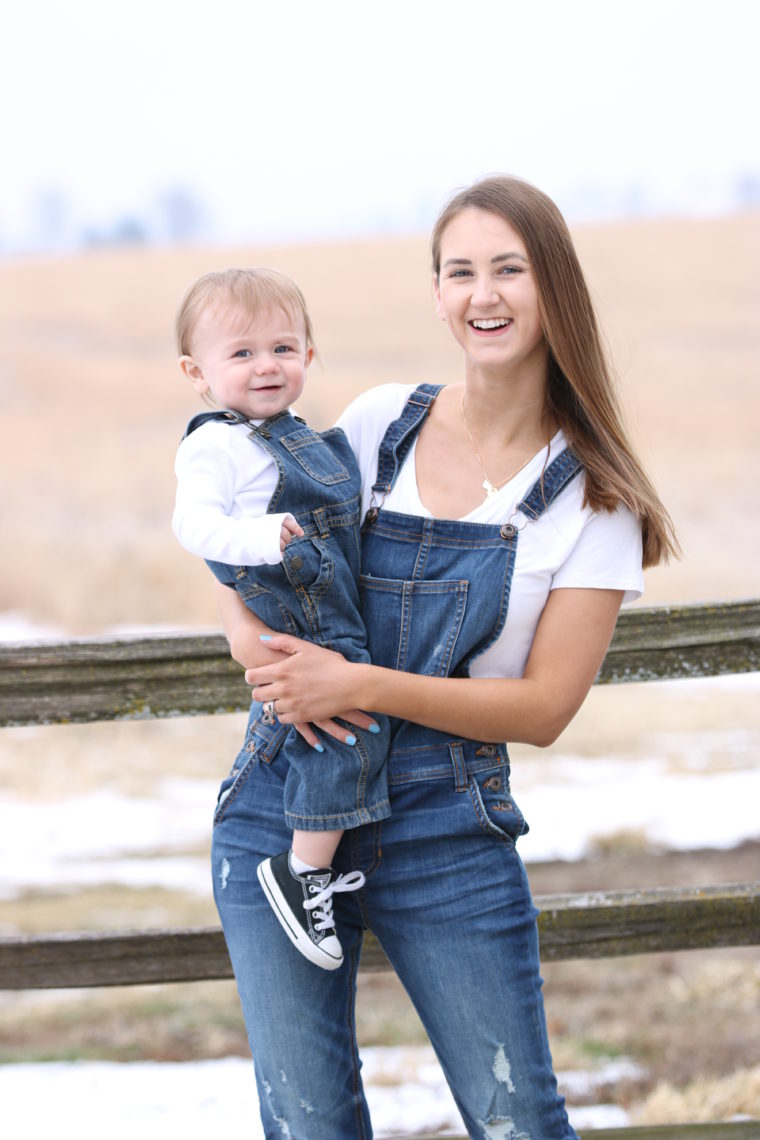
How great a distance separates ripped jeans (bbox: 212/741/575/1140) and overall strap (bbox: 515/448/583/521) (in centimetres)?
40

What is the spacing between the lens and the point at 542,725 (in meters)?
1.77

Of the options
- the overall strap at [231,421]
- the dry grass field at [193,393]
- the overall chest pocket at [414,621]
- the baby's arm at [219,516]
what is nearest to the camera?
the baby's arm at [219,516]

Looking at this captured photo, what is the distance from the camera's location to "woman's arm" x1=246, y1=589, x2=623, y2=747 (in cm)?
170

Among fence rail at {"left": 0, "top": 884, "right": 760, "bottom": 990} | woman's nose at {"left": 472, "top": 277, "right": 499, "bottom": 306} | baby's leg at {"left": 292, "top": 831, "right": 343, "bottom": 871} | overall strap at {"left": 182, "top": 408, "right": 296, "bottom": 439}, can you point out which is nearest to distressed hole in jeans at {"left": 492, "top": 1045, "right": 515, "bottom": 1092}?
baby's leg at {"left": 292, "top": 831, "right": 343, "bottom": 871}

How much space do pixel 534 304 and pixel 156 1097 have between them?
2.31 metres

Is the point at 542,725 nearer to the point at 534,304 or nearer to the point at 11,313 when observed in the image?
the point at 534,304

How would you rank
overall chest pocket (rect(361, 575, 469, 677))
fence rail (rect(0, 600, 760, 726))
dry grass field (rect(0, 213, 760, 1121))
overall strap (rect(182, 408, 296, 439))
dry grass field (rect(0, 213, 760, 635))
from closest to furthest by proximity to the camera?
overall chest pocket (rect(361, 575, 469, 677)), overall strap (rect(182, 408, 296, 439)), fence rail (rect(0, 600, 760, 726)), dry grass field (rect(0, 213, 760, 1121)), dry grass field (rect(0, 213, 760, 635))

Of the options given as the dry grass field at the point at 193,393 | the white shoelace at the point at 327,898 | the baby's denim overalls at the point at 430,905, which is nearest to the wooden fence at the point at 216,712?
the baby's denim overalls at the point at 430,905

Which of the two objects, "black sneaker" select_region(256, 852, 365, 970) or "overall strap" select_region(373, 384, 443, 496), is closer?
"black sneaker" select_region(256, 852, 365, 970)

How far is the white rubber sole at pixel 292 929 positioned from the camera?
1.72 meters

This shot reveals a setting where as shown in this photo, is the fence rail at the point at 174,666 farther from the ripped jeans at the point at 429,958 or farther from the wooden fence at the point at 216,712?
the ripped jeans at the point at 429,958

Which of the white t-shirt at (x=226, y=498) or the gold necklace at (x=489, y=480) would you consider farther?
the gold necklace at (x=489, y=480)

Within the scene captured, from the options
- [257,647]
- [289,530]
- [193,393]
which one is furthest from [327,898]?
[193,393]

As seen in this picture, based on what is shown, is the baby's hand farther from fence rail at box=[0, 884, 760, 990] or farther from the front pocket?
fence rail at box=[0, 884, 760, 990]
